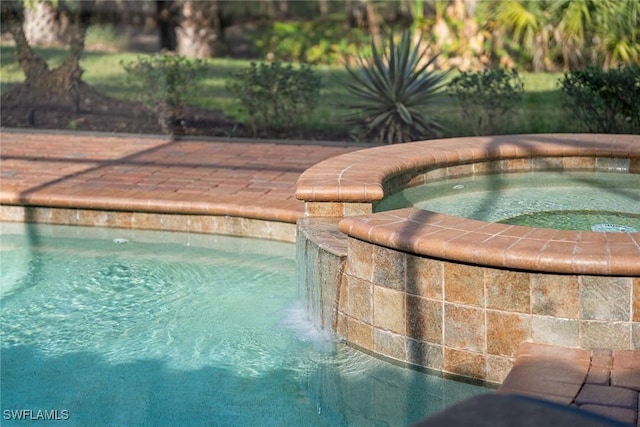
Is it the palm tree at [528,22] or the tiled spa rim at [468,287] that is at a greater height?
the palm tree at [528,22]

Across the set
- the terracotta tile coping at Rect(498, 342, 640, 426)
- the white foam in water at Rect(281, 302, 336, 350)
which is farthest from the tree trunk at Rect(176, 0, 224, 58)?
the terracotta tile coping at Rect(498, 342, 640, 426)

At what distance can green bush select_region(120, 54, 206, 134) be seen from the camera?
11969 mm

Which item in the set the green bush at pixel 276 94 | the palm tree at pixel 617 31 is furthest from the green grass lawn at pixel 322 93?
the palm tree at pixel 617 31

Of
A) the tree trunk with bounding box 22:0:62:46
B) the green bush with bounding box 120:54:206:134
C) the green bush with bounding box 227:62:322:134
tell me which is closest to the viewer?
the green bush with bounding box 227:62:322:134

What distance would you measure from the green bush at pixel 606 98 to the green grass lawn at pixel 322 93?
463mm

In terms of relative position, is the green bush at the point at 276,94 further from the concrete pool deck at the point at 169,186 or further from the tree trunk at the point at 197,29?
the tree trunk at the point at 197,29

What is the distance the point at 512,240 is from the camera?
4.96 metres

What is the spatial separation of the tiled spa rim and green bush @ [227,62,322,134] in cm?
544

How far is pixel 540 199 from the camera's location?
22.5 ft

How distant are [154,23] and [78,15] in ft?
19.3

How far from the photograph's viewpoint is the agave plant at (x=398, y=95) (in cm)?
1062

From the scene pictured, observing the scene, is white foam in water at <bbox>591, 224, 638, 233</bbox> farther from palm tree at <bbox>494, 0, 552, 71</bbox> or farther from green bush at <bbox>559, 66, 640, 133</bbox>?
palm tree at <bbox>494, 0, 552, 71</bbox>

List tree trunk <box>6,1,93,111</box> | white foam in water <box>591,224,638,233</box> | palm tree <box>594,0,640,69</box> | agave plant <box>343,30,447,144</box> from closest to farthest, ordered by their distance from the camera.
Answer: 1. white foam in water <box>591,224,638,233</box>
2. agave plant <box>343,30,447,144</box>
3. tree trunk <box>6,1,93,111</box>
4. palm tree <box>594,0,640,69</box>

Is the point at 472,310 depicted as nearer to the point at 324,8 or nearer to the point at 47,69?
the point at 47,69
